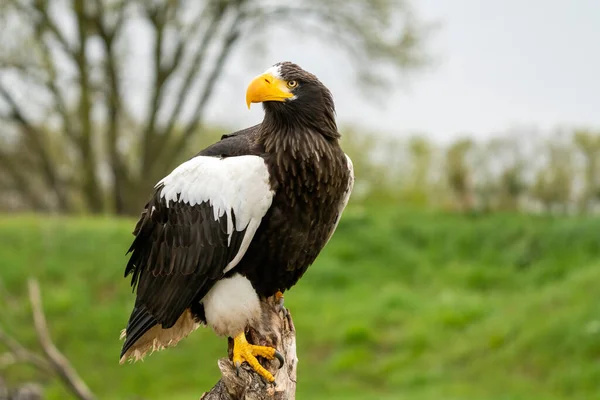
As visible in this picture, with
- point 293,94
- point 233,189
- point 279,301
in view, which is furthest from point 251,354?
point 293,94

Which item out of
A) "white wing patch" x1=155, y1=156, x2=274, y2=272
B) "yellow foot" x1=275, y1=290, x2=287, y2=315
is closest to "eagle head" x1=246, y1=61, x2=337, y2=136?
"white wing patch" x1=155, y1=156, x2=274, y2=272

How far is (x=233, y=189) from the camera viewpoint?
3857 millimetres

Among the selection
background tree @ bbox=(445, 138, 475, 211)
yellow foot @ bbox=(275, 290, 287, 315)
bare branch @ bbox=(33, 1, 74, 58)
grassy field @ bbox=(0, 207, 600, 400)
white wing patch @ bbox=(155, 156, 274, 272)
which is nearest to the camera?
white wing patch @ bbox=(155, 156, 274, 272)

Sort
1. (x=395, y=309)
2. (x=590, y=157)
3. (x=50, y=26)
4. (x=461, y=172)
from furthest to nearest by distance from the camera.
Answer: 1. (x=50, y=26)
2. (x=461, y=172)
3. (x=590, y=157)
4. (x=395, y=309)

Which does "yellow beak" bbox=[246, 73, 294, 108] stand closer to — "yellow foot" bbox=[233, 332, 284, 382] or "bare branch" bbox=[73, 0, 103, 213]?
"yellow foot" bbox=[233, 332, 284, 382]

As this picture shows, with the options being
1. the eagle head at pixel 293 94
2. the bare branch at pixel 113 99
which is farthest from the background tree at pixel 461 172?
the eagle head at pixel 293 94

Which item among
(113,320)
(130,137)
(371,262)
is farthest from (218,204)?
(130,137)

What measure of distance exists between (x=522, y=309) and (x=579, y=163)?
4.44 meters

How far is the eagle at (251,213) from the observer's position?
388cm

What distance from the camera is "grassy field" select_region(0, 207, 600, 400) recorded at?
10047 millimetres

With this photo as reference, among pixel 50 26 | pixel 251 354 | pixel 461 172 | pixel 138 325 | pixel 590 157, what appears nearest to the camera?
pixel 251 354

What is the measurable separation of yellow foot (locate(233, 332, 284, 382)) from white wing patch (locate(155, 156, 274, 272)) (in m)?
0.40

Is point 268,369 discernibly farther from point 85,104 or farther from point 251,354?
point 85,104

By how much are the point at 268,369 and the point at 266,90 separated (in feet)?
4.71
